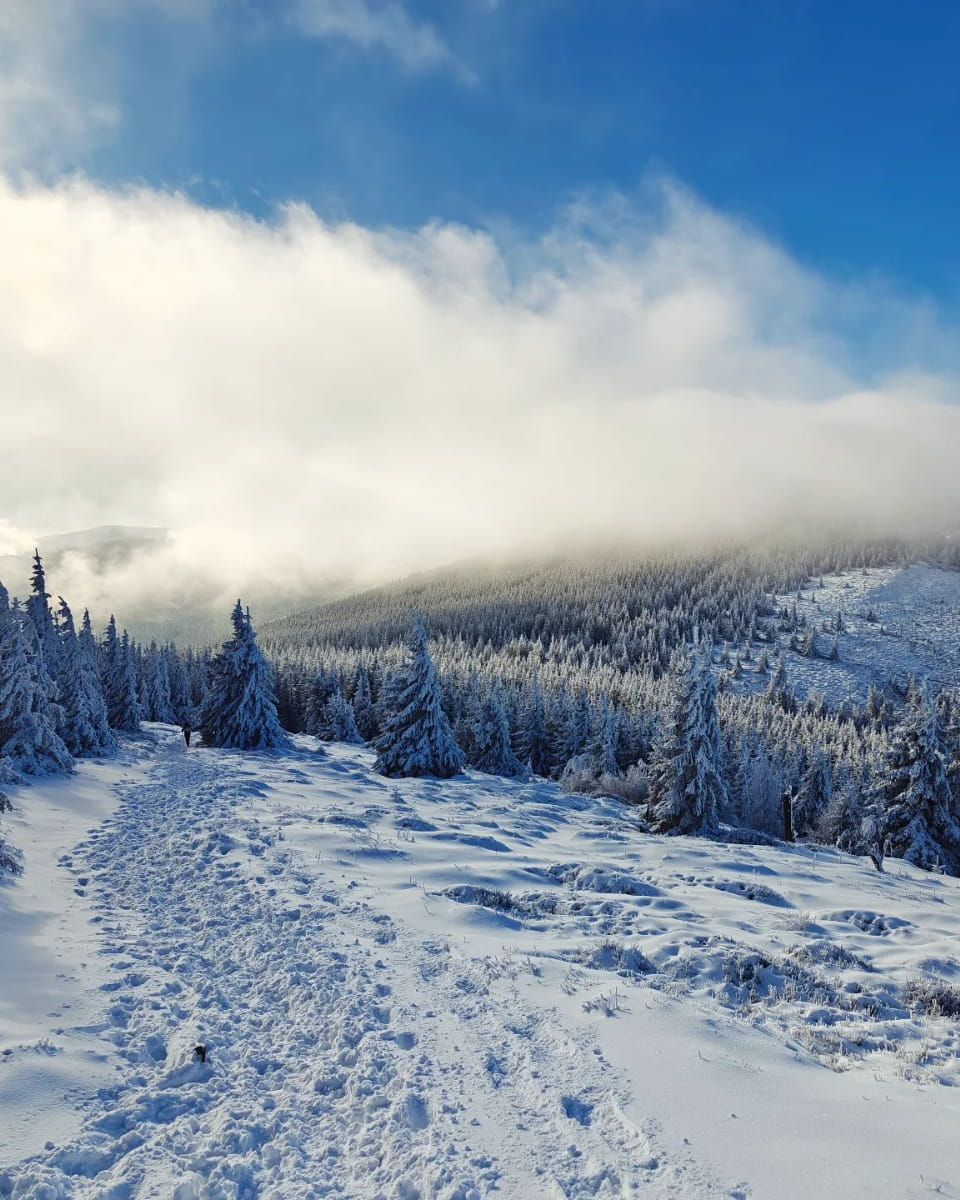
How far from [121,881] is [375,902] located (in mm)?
5366

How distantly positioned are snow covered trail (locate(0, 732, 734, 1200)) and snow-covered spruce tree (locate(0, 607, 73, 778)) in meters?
18.7

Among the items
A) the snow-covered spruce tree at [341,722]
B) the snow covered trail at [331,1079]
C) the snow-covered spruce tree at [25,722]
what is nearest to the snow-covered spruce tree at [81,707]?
the snow-covered spruce tree at [25,722]

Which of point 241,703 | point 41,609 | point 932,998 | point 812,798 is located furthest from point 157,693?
point 932,998

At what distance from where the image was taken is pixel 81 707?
117ft

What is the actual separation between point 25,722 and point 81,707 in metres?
10.2

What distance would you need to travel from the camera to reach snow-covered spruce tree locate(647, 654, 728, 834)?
1160 inches

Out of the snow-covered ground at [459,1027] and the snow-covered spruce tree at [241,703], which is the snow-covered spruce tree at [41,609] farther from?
the snow-covered ground at [459,1027]

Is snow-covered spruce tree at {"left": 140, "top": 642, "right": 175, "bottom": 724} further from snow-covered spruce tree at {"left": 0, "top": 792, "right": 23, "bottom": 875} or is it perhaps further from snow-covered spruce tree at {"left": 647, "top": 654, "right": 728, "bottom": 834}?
snow-covered spruce tree at {"left": 0, "top": 792, "right": 23, "bottom": 875}

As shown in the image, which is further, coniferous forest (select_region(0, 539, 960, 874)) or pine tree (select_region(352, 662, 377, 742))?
pine tree (select_region(352, 662, 377, 742))

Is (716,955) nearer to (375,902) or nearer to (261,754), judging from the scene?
(375,902)

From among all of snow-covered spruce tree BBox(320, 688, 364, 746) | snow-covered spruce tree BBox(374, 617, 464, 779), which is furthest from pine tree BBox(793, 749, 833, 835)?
snow-covered spruce tree BBox(320, 688, 364, 746)

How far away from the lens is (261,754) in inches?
1352

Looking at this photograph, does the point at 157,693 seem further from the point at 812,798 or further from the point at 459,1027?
the point at 459,1027

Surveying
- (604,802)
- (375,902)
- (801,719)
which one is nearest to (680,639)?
(801,719)
